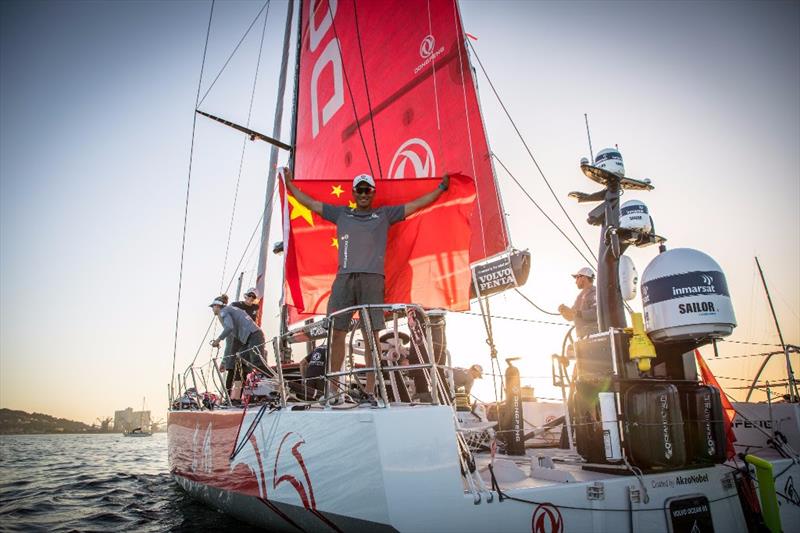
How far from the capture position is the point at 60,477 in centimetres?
853

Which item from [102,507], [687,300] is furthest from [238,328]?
[687,300]

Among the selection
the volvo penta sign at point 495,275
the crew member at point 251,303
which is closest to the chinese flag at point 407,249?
the volvo penta sign at point 495,275

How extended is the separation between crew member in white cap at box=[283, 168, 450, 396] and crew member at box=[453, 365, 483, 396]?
168cm

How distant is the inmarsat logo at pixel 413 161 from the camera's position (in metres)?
6.40

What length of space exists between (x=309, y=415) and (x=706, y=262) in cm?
273

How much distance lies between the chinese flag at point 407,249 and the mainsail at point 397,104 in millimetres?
1229

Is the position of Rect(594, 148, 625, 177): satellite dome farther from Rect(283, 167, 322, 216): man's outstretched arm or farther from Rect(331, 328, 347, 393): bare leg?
Rect(331, 328, 347, 393): bare leg

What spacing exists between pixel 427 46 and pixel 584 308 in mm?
4286

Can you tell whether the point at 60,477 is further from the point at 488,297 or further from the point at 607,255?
the point at 607,255

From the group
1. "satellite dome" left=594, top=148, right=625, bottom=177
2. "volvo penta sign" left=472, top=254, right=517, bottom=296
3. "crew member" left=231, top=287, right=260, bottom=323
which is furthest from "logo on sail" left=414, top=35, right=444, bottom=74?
"crew member" left=231, top=287, right=260, bottom=323

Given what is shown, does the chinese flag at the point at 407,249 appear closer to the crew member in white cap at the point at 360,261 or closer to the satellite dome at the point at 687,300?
the crew member in white cap at the point at 360,261

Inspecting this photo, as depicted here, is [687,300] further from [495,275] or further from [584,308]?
[495,275]

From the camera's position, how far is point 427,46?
6.58 meters

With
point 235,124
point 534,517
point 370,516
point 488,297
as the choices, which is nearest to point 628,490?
point 534,517
